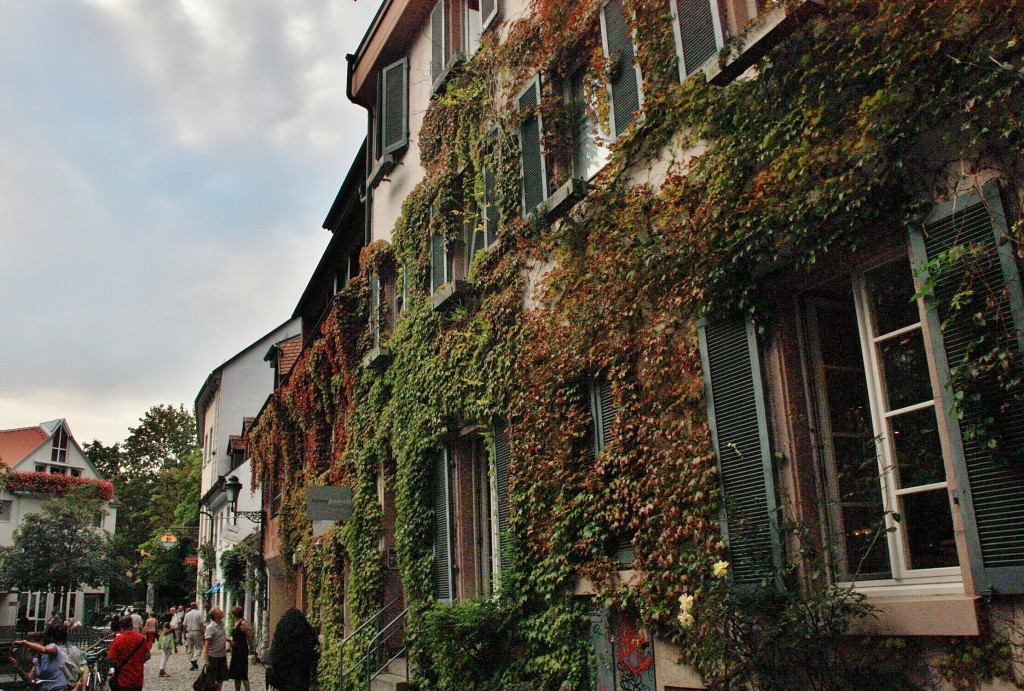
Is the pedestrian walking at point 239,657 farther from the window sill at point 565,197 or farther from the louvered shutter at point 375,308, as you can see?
the window sill at point 565,197

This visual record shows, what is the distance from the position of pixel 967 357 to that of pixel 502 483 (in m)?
5.77

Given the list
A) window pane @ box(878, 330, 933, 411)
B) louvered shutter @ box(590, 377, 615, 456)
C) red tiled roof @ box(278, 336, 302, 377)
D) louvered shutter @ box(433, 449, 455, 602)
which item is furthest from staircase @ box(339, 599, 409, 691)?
red tiled roof @ box(278, 336, 302, 377)

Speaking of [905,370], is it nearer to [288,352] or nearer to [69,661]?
[69,661]

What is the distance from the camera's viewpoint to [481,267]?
35.1 feet

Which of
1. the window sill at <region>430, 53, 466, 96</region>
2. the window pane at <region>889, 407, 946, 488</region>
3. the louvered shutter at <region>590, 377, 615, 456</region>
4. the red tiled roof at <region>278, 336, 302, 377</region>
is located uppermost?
the red tiled roof at <region>278, 336, 302, 377</region>

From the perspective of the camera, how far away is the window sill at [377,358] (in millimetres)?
13727

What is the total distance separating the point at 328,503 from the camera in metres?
13.9

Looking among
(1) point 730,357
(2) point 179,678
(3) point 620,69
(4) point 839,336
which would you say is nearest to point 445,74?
(3) point 620,69

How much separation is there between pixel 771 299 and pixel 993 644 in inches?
100

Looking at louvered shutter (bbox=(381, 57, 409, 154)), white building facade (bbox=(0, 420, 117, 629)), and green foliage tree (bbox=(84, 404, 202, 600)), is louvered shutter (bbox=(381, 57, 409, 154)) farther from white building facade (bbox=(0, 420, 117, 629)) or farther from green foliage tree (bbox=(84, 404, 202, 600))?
green foliage tree (bbox=(84, 404, 202, 600))

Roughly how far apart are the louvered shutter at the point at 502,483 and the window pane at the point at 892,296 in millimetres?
4546

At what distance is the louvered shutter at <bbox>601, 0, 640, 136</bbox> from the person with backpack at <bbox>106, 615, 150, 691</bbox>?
7.79 m

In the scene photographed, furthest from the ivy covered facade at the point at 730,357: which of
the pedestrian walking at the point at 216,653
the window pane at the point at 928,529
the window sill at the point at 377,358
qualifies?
the pedestrian walking at the point at 216,653

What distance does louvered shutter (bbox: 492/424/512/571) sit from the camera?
376 inches
